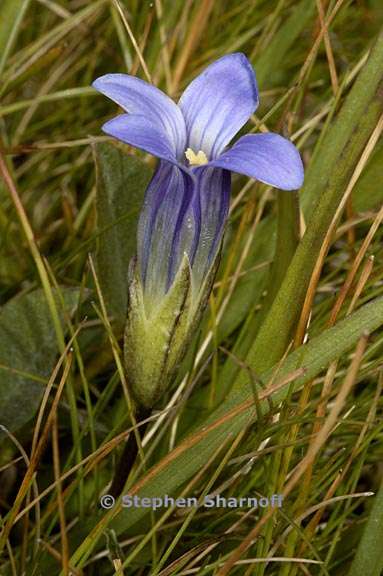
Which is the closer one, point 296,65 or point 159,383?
point 159,383

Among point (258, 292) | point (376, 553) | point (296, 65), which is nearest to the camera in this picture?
point (376, 553)

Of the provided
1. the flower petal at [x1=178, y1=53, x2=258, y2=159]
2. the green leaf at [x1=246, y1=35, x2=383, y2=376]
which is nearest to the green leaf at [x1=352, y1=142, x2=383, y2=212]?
the green leaf at [x1=246, y1=35, x2=383, y2=376]

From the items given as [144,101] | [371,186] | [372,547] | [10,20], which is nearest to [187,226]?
[144,101]

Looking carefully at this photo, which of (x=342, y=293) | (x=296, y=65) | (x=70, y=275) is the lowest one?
Answer: (x=70, y=275)

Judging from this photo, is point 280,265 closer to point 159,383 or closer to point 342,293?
point 342,293

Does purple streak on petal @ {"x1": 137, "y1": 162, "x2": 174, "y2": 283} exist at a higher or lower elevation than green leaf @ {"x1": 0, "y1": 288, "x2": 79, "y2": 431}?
higher

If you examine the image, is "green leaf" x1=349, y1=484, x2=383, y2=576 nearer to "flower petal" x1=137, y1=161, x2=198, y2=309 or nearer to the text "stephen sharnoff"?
the text "stephen sharnoff"

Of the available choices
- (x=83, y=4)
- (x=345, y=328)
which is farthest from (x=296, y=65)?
(x=345, y=328)
